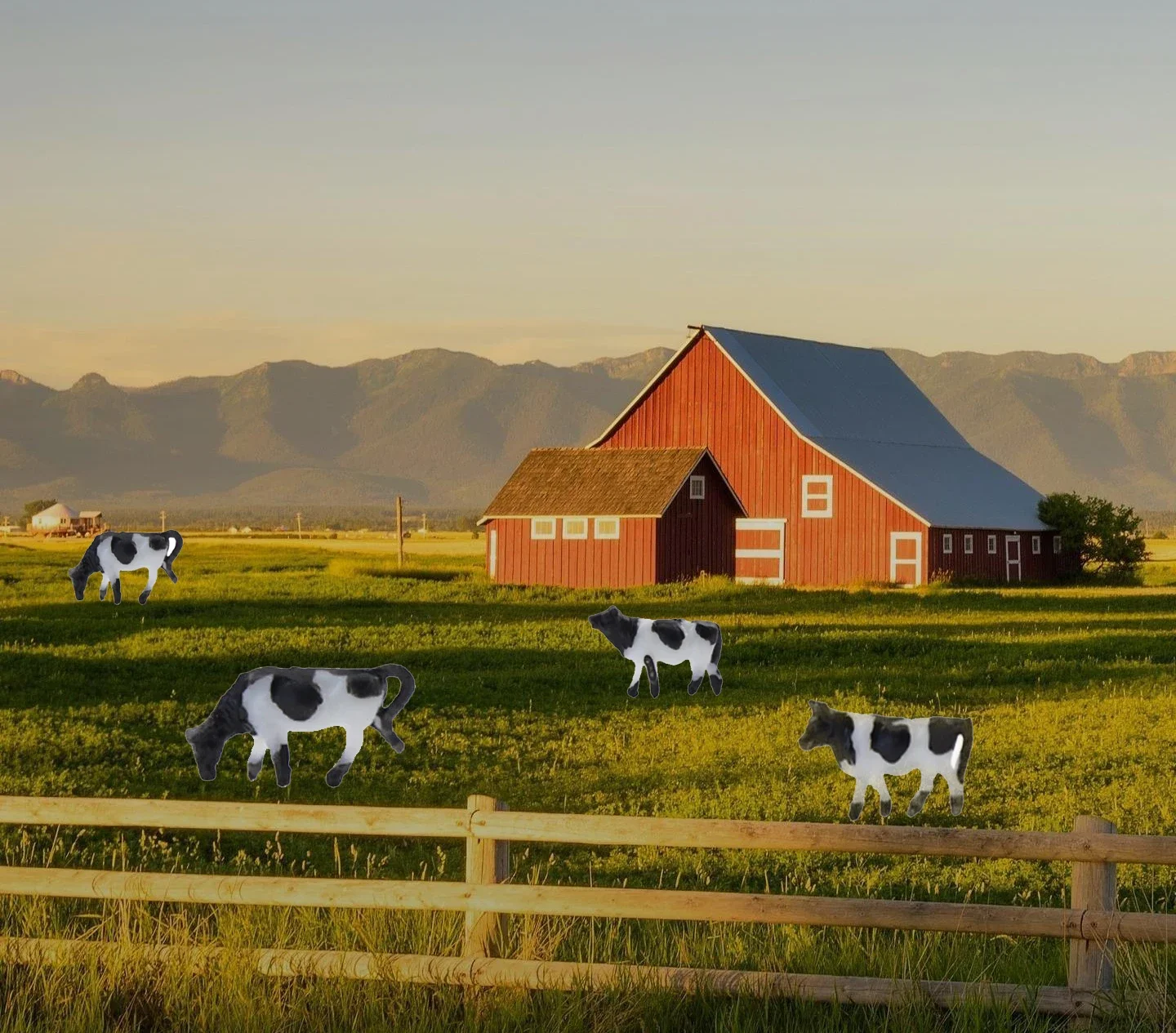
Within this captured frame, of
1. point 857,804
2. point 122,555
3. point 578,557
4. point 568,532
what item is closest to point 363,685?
point 857,804

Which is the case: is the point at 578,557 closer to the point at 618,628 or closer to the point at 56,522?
the point at 618,628

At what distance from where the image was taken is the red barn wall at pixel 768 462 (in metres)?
63.3

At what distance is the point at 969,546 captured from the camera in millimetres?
65438

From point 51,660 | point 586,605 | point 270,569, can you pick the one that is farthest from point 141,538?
point 270,569

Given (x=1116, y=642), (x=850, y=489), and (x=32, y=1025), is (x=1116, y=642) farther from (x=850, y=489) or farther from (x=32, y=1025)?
(x=32, y=1025)

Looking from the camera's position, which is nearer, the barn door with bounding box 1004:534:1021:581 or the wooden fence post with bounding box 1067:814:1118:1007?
the wooden fence post with bounding box 1067:814:1118:1007

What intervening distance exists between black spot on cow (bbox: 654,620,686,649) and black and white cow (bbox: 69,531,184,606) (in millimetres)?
4030

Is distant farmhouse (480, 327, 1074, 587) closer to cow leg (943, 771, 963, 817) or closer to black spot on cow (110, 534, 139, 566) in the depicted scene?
black spot on cow (110, 534, 139, 566)

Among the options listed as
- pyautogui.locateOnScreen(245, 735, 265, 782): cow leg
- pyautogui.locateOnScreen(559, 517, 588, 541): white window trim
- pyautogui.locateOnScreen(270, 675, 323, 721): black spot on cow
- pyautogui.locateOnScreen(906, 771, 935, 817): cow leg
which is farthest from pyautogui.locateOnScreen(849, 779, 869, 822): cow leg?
pyautogui.locateOnScreen(559, 517, 588, 541): white window trim

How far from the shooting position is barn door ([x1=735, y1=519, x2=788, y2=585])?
211 feet

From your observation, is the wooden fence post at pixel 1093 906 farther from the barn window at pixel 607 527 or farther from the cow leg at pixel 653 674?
the barn window at pixel 607 527

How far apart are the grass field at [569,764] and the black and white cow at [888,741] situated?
1.63 meters

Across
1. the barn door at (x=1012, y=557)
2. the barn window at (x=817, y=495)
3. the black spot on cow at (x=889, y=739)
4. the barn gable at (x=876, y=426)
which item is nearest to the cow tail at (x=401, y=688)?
the black spot on cow at (x=889, y=739)

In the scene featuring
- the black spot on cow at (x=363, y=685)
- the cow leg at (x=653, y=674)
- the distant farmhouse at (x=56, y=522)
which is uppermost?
the distant farmhouse at (x=56, y=522)
